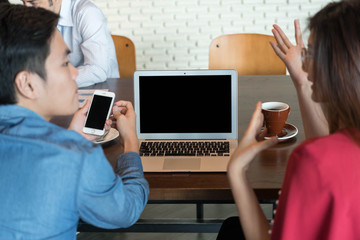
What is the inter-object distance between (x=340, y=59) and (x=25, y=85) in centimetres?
66

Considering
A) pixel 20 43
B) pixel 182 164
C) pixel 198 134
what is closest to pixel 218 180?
pixel 182 164

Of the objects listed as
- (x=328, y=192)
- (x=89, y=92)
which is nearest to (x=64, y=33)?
(x=89, y=92)

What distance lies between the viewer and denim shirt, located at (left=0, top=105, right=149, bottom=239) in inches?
33.9

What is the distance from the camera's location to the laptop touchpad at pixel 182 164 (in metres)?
1.28

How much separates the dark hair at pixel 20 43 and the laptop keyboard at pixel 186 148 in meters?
0.51

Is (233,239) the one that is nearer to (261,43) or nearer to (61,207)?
(61,207)

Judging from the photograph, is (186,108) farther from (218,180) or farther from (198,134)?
(218,180)

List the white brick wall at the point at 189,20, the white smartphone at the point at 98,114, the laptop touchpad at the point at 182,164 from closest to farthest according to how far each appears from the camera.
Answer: the laptop touchpad at the point at 182,164
the white smartphone at the point at 98,114
the white brick wall at the point at 189,20

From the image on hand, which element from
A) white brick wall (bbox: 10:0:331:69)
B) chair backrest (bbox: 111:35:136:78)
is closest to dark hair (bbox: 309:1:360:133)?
chair backrest (bbox: 111:35:136:78)

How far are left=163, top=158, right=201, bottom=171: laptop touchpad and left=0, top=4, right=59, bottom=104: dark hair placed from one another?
1.55ft

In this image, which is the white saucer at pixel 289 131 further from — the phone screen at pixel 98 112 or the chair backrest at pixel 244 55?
the chair backrest at pixel 244 55

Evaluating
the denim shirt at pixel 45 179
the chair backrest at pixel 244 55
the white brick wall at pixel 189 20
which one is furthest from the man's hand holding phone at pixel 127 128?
the white brick wall at pixel 189 20

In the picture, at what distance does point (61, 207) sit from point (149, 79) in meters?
0.70

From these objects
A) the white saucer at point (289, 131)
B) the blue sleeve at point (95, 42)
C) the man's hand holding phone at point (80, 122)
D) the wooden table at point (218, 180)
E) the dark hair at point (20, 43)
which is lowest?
the wooden table at point (218, 180)
